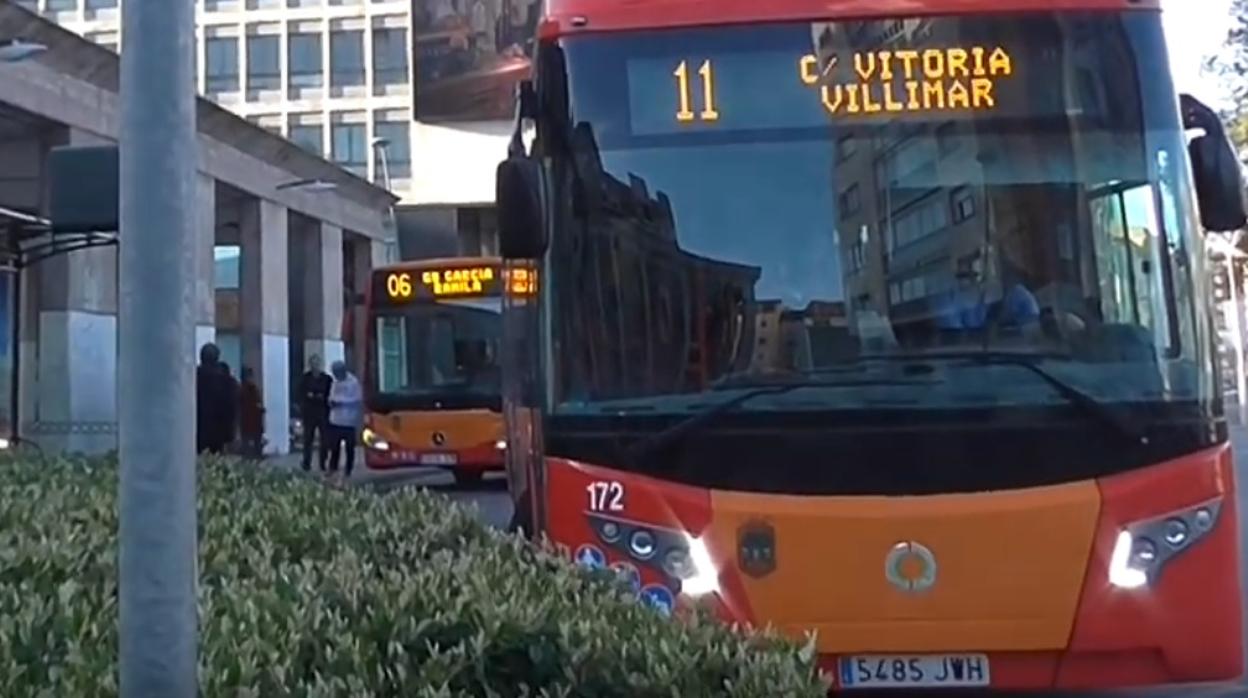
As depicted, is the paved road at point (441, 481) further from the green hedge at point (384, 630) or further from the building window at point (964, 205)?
the green hedge at point (384, 630)

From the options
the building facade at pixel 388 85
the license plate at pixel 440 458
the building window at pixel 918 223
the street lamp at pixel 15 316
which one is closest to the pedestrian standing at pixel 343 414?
the license plate at pixel 440 458

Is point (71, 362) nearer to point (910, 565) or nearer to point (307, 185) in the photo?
point (307, 185)

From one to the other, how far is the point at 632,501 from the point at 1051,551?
1.54 metres

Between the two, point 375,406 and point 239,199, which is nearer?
point 375,406

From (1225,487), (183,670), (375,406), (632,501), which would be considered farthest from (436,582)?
(375,406)

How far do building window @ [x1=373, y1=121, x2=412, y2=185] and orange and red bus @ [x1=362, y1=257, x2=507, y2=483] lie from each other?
41709 mm

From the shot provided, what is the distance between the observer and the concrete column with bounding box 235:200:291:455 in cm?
3678

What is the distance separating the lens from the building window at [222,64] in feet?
228

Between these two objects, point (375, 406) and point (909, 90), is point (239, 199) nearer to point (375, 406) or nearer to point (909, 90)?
point (375, 406)

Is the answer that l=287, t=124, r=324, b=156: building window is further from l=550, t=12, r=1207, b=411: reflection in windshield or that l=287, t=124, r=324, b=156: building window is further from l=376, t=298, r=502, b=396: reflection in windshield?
l=550, t=12, r=1207, b=411: reflection in windshield

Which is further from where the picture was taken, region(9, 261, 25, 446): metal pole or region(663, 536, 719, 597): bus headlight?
region(9, 261, 25, 446): metal pole

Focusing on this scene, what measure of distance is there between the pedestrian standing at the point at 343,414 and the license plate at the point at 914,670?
21.3 meters

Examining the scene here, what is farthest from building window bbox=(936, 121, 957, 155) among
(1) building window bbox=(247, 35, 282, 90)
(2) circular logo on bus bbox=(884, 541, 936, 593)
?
(1) building window bbox=(247, 35, 282, 90)

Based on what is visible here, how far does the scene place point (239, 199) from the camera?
120ft
